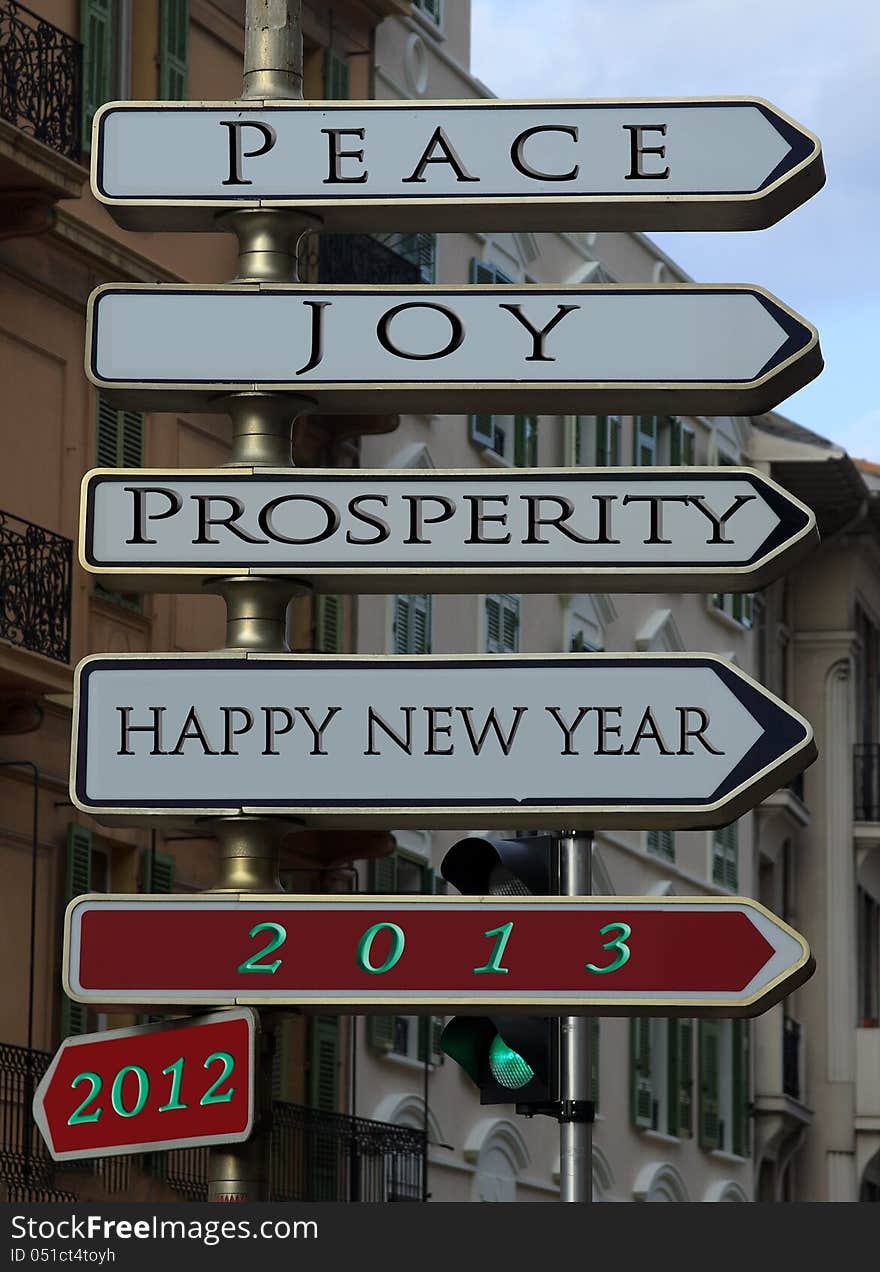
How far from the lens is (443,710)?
7.93 meters

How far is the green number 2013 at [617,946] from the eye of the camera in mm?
7668

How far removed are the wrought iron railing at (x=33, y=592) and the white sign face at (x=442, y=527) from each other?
11419mm

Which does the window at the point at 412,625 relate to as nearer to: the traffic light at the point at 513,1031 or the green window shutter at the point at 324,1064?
the green window shutter at the point at 324,1064

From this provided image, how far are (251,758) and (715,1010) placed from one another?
57.2 inches

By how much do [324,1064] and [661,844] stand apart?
10122mm

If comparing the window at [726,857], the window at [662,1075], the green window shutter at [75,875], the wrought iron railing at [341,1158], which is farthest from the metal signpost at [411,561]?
the window at [726,857]

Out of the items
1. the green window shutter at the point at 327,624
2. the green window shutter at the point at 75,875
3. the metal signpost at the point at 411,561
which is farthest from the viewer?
the green window shutter at the point at 327,624

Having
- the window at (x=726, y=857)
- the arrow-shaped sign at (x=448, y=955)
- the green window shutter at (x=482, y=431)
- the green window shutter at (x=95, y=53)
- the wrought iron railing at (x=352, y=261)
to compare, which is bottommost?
the window at (x=726, y=857)

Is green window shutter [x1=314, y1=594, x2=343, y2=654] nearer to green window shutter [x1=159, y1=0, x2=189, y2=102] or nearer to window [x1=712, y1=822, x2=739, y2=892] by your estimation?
green window shutter [x1=159, y1=0, x2=189, y2=102]

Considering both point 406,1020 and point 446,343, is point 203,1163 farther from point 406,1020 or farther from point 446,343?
point 446,343

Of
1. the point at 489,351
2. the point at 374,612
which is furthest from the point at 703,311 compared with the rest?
the point at 374,612

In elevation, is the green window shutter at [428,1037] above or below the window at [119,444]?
below

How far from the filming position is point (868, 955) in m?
42.8

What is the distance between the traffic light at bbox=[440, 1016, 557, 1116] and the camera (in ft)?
27.2
